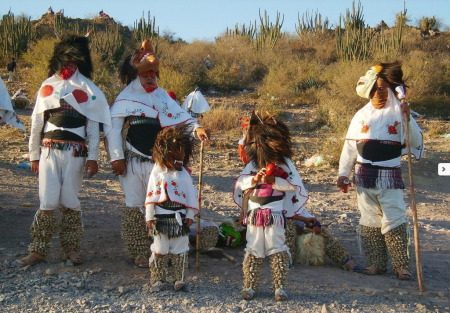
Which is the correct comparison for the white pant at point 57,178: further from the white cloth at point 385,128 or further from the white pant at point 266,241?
the white cloth at point 385,128

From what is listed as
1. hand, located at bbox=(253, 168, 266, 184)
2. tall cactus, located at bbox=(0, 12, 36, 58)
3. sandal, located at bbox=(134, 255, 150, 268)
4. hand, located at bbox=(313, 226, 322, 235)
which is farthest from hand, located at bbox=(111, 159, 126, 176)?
tall cactus, located at bbox=(0, 12, 36, 58)

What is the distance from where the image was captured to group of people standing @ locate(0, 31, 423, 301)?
4.34m

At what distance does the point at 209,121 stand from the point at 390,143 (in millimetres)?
9933

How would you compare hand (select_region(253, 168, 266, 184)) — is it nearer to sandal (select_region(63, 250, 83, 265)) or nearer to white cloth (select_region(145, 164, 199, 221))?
white cloth (select_region(145, 164, 199, 221))

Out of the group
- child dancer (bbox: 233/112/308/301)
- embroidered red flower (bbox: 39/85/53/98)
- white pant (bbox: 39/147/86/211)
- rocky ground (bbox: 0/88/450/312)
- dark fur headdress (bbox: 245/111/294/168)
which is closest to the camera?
rocky ground (bbox: 0/88/450/312)

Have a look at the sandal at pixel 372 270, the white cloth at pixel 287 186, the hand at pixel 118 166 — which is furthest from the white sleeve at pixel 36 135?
the sandal at pixel 372 270

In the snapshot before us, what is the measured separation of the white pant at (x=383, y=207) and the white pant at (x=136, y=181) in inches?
83.6

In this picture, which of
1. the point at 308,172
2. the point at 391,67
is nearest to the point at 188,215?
the point at 391,67

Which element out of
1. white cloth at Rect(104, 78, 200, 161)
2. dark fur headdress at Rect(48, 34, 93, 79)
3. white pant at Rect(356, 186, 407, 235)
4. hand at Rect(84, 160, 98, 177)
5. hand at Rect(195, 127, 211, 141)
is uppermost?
dark fur headdress at Rect(48, 34, 93, 79)

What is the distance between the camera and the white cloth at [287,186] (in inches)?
171

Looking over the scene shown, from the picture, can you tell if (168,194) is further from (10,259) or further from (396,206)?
(396,206)

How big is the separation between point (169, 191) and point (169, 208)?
148 mm

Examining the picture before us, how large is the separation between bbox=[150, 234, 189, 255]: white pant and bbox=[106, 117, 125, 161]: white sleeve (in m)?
0.96

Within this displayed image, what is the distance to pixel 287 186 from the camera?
4.34 metres
